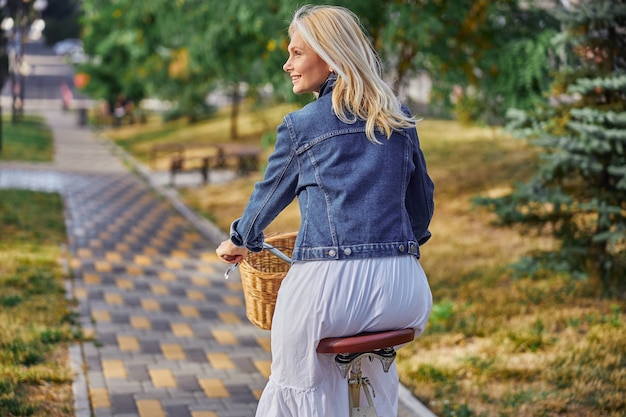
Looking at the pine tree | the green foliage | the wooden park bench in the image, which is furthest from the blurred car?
the pine tree

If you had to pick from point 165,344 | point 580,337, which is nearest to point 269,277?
point 165,344

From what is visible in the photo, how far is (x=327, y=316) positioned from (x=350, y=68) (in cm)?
81

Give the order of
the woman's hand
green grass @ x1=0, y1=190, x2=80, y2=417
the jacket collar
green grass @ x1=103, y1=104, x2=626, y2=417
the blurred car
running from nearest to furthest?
the jacket collar → the woman's hand → green grass @ x1=0, y1=190, x2=80, y2=417 → green grass @ x1=103, y1=104, x2=626, y2=417 → the blurred car

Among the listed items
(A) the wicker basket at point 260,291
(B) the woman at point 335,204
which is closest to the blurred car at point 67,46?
(A) the wicker basket at point 260,291

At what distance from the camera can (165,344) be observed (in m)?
6.62

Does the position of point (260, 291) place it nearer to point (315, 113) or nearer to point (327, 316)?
point (327, 316)

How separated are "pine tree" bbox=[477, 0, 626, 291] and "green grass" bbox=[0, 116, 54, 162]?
14160mm

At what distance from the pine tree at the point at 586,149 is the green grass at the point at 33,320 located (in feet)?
11.9

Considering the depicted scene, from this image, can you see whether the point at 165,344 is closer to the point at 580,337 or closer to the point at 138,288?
the point at 138,288

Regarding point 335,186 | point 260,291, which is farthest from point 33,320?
point 335,186

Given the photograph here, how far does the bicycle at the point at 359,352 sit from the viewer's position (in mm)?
3041

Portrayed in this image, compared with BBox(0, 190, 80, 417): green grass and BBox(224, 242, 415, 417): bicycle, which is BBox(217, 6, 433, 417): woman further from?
BBox(0, 190, 80, 417): green grass

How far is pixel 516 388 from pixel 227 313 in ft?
9.18

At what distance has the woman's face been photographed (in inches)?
120
